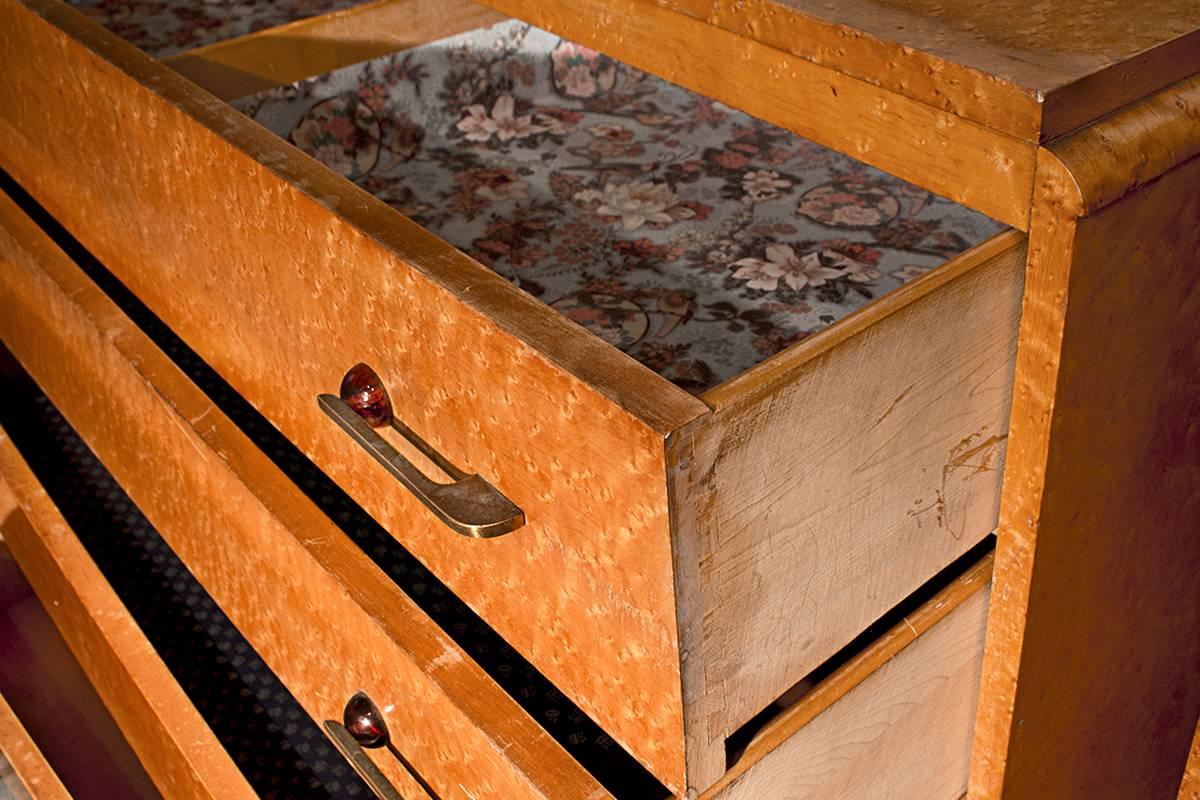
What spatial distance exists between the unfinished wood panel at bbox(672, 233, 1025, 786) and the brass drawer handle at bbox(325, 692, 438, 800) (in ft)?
0.73

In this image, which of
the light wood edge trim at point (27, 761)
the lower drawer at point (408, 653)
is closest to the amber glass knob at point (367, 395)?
the lower drawer at point (408, 653)

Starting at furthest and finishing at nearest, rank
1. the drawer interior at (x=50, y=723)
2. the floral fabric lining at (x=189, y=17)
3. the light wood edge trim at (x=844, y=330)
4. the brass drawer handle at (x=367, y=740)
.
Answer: the floral fabric lining at (x=189, y=17), the drawer interior at (x=50, y=723), the brass drawer handle at (x=367, y=740), the light wood edge trim at (x=844, y=330)

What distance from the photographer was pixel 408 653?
583 millimetres

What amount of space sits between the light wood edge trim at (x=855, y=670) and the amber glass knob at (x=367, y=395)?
0.21m

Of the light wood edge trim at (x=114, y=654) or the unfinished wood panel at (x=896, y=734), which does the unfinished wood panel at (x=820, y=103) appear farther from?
the light wood edge trim at (x=114, y=654)

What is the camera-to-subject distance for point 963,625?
592 mm

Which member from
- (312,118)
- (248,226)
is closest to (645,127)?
(312,118)

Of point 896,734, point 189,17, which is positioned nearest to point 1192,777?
point 896,734

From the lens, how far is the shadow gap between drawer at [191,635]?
0.80 m

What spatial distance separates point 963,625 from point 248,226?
384mm

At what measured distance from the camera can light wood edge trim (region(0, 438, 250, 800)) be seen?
76cm

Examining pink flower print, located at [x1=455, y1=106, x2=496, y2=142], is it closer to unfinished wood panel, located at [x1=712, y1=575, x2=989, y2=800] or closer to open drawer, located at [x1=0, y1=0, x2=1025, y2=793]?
open drawer, located at [x1=0, y1=0, x2=1025, y2=793]

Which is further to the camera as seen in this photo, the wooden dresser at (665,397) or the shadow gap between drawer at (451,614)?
the shadow gap between drawer at (451,614)

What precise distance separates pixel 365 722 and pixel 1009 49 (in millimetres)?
445
